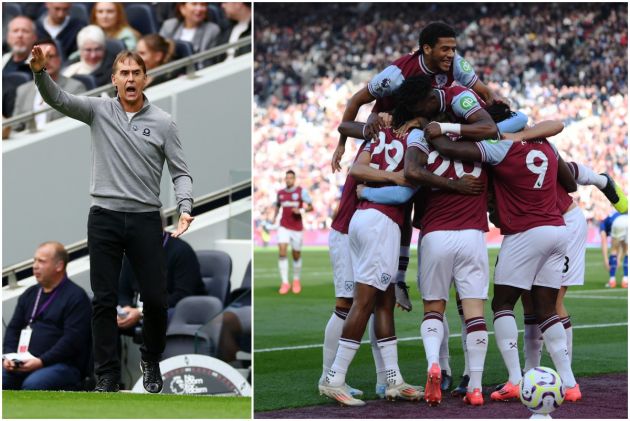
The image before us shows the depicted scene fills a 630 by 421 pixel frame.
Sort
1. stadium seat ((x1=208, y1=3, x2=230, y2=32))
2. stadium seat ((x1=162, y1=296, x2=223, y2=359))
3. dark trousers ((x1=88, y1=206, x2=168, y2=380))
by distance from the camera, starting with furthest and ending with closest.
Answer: stadium seat ((x1=208, y1=3, x2=230, y2=32)), stadium seat ((x1=162, y1=296, x2=223, y2=359)), dark trousers ((x1=88, y1=206, x2=168, y2=380))

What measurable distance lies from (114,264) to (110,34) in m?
7.95

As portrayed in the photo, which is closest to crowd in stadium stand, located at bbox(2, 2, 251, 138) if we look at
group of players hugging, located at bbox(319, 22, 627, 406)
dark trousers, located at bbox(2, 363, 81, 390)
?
dark trousers, located at bbox(2, 363, 81, 390)

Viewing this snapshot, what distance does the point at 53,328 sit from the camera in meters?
8.17

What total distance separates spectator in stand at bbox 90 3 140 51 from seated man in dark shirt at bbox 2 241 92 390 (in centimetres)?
486

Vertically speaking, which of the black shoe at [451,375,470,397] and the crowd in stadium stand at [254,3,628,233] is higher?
the crowd in stadium stand at [254,3,628,233]

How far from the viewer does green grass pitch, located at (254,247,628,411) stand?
303 inches

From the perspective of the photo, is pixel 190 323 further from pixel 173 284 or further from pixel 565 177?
pixel 565 177

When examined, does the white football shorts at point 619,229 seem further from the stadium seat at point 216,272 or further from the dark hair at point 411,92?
the dark hair at point 411,92

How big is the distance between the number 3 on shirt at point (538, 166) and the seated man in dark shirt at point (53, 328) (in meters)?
3.37

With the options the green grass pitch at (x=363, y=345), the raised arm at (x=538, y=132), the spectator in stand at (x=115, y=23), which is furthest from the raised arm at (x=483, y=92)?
the spectator in stand at (x=115, y=23)

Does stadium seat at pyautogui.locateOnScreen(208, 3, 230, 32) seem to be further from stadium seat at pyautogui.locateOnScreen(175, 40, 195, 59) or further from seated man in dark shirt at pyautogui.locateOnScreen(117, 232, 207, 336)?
seated man in dark shirt at pyautogui.locateOnScreen(117, 232, 207, 336)

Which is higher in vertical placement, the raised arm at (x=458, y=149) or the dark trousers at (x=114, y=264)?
the raised arm at (x=458, y=149)

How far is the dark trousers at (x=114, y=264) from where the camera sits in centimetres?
540

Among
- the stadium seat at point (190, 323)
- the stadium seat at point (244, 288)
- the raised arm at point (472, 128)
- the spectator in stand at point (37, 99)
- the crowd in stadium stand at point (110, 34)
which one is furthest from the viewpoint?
the crowd in stadium stand at point (110, 34)
